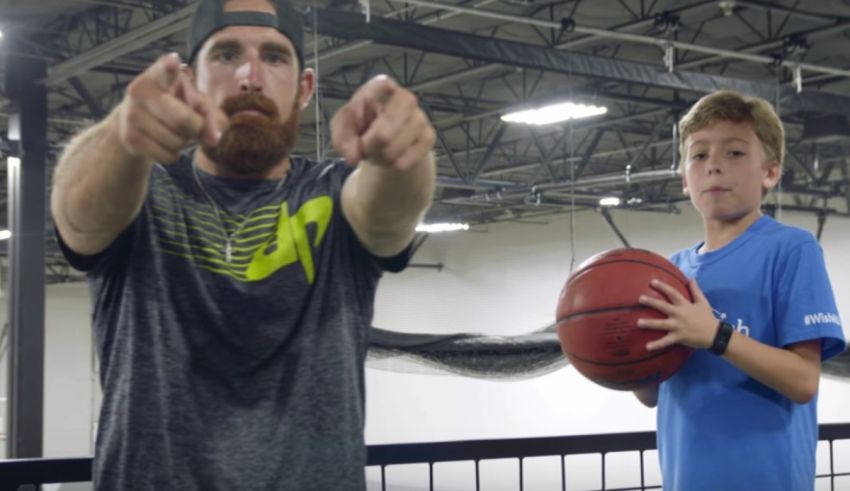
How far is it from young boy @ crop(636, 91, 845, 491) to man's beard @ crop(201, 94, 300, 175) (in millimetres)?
809

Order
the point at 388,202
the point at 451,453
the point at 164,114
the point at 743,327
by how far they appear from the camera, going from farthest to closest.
Answer: the point at 451,453 → the point at 743,327 → the point at 388,202 → the point at 164,114

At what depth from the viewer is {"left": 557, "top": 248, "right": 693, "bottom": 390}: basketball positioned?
1877 millimetres

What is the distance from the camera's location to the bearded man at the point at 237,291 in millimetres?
1216

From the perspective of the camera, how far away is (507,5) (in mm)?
7559

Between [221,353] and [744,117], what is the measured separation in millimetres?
1103

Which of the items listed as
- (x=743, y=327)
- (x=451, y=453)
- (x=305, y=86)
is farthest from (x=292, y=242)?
(x=451, y=453)

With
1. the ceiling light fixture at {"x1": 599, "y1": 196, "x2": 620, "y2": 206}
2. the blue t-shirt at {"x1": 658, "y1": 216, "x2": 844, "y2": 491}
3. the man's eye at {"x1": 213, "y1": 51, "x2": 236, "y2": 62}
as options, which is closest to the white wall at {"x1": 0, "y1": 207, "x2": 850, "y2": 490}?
the ceiling light fixture at {"x1": 599, "y1": 196, "x2": 620, "y2": 206}

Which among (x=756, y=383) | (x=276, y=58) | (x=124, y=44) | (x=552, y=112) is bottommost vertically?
(x=756, y=383)

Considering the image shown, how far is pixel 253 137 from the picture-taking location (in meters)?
1.25

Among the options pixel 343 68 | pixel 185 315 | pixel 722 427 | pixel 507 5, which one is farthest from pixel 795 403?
pixel 343 68

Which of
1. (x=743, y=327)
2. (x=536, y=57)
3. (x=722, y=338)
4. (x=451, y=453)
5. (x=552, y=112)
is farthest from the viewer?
(x=552, y=112)

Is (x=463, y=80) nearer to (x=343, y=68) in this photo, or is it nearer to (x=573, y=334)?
(x=343, y=68)

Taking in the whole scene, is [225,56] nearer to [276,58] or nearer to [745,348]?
[276,58]

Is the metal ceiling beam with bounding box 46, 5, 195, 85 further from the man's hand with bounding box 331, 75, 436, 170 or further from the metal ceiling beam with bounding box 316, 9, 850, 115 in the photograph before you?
the man's hand with bounding box 331, 75, 436, 170
